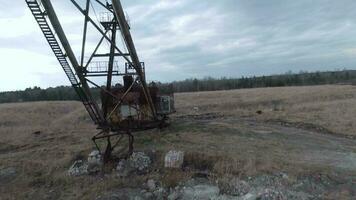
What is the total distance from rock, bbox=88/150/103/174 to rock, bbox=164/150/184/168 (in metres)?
3.20

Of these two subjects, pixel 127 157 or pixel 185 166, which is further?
pixel 127 157

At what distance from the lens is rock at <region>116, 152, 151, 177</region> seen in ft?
62.1

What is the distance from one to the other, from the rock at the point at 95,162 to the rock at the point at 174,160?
3204mm

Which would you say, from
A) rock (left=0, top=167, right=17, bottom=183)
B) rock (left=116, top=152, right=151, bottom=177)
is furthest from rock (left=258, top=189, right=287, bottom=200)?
rock (left=0, top=167, right=17, bottom=183)

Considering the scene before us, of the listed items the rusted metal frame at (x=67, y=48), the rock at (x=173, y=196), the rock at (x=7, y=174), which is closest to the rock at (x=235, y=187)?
the rock at (x=173, y=196)

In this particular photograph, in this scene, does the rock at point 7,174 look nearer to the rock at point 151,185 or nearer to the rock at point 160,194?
the rock at point 151,185

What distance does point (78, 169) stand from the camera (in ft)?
64.4

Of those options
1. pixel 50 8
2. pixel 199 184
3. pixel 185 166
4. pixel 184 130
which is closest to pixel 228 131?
pixel 184 130

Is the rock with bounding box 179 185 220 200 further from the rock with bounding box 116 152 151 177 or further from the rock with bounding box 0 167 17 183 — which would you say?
the rock with bounding box 0 167 17 183

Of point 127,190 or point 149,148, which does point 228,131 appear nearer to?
point 149,148

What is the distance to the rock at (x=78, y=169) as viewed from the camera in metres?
19.4

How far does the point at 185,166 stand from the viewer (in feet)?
61.3

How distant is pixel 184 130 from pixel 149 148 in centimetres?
554

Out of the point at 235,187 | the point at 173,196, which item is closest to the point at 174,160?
the point at 173,196
